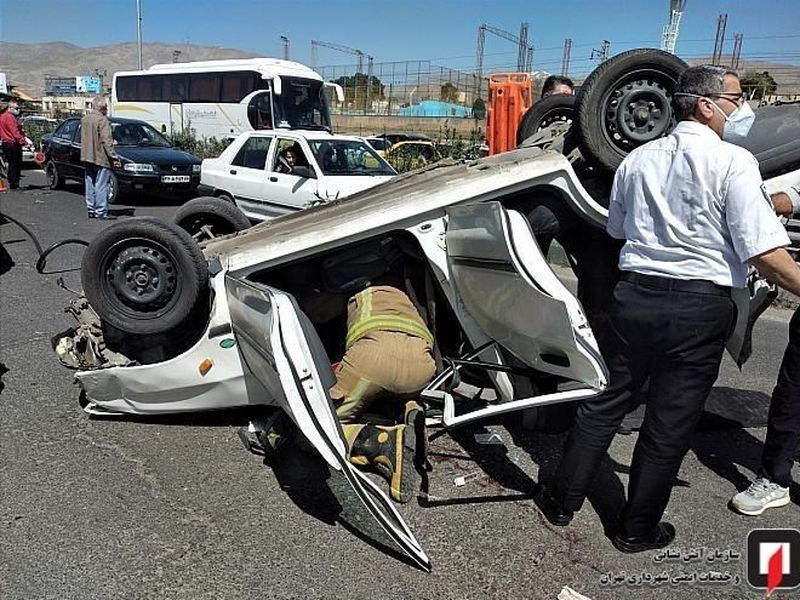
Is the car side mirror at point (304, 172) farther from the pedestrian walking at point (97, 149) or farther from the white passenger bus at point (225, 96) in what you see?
the white passenger bus at point (225, 96)

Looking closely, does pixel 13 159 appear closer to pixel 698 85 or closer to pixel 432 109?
pixel 698 85

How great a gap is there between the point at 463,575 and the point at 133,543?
1.26 m

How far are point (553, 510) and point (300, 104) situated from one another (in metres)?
17.0

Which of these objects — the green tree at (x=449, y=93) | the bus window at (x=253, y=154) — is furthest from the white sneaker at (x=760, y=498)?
the green tree at (x=449, y=93)

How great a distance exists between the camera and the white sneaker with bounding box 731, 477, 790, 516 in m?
2.99

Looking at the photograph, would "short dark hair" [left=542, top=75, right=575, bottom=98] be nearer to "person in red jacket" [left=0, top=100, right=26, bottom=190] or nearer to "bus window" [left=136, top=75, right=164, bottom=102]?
"person in red jacket" [left=0, top=100, right=26, bottom=190]

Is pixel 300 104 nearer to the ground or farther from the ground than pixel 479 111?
nearer to the ground

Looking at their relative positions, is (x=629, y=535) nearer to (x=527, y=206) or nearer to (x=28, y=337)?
(x=527, y=206)

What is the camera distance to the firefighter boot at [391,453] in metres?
3.00

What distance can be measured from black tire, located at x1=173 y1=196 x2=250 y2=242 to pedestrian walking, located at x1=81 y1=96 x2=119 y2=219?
280 inches

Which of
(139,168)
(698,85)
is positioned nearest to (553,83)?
(698,85)

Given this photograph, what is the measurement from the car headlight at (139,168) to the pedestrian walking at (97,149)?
194 cm

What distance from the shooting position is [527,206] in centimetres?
333

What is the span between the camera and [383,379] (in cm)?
313
